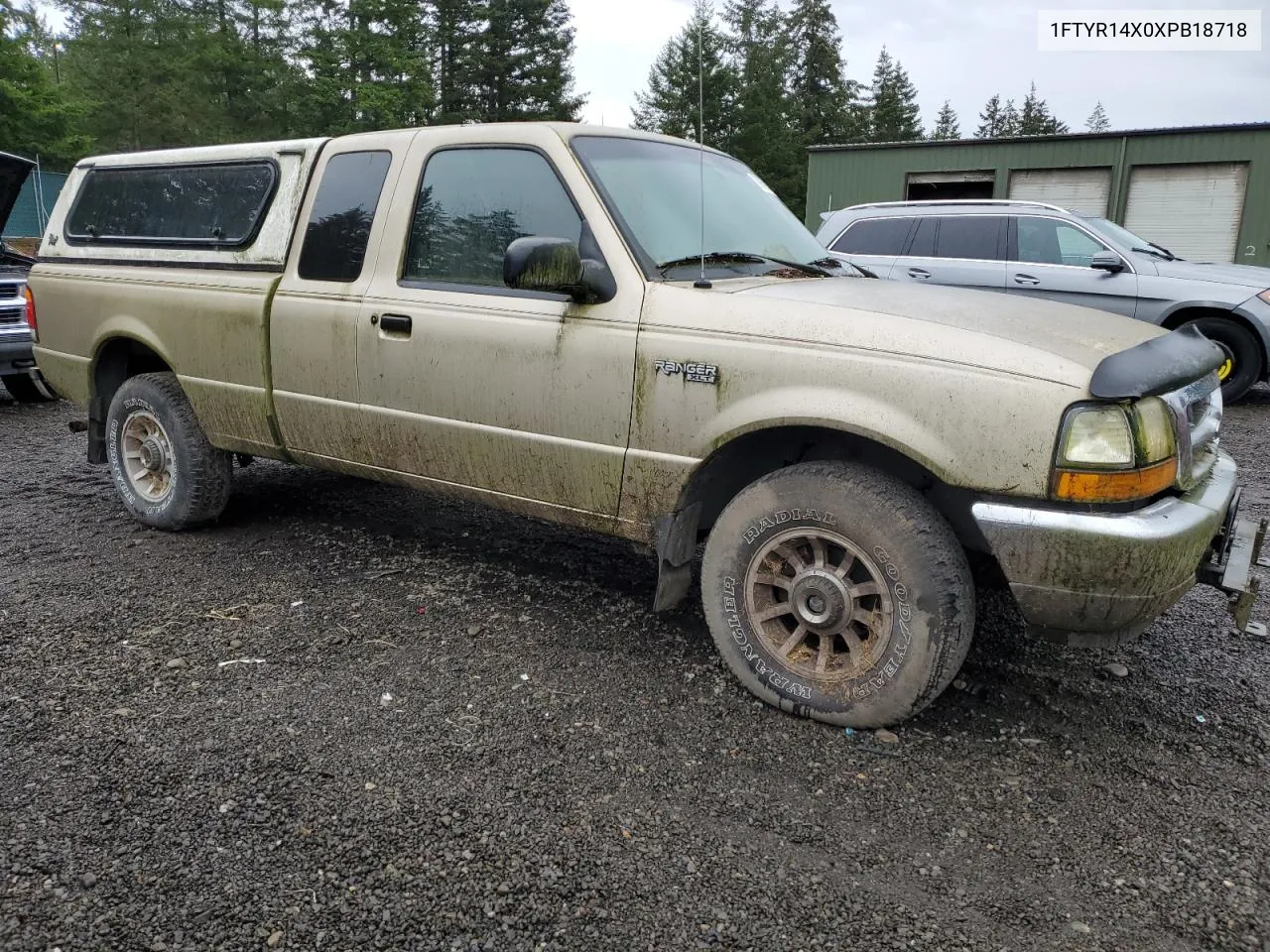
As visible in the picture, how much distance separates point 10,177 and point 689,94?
130 feet

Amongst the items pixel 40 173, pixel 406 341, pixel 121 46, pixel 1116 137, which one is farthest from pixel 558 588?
pixel 121 46

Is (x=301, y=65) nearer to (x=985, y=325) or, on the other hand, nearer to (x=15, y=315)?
(x=15, y=315)

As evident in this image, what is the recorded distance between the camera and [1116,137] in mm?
17891

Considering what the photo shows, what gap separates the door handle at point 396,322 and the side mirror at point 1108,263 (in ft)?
24.8

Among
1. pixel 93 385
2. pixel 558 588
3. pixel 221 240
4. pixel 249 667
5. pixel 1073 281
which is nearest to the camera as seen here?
pixel 249 667

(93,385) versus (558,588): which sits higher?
(93,385)

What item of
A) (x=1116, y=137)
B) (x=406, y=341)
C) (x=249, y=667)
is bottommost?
(x=249, y=667)

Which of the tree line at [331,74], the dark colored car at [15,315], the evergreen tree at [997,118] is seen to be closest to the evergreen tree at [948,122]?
the evergreen tree at [997,118]

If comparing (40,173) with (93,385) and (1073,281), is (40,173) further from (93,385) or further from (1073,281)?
(1073,281)

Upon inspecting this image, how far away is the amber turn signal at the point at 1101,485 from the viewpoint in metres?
2.49

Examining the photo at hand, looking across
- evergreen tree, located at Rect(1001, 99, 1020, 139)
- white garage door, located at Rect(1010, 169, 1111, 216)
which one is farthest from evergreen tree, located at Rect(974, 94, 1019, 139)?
white garage door, located at Rect(1010, 169, 1111, 216)

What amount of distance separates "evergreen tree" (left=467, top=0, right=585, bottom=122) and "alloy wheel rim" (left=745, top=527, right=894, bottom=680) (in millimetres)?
42109

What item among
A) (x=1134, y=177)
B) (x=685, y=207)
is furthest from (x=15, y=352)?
(x=1134, y=177)

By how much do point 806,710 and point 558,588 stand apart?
148 centimetres
